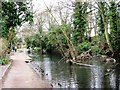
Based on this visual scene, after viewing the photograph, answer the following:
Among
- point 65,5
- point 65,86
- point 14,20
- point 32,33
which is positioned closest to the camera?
point 65,86

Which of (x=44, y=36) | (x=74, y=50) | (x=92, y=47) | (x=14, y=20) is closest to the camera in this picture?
(x=14, y=20)

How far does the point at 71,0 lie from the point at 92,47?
4.49 m

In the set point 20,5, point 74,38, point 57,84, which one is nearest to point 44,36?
point 74,38

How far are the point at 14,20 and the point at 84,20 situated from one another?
539 inches

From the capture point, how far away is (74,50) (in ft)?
68.8

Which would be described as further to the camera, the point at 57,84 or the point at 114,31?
the point at 114,31

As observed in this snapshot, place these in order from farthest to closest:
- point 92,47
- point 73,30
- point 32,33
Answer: point 32,33
point 73,30
point 92,47

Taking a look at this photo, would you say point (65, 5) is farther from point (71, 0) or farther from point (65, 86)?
point (65, 86)

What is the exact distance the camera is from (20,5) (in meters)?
15.0

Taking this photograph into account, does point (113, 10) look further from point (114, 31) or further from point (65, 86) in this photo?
point (65, 86)

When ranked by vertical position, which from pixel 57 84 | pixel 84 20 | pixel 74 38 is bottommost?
pixel 57 84

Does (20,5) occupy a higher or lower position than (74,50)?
higher

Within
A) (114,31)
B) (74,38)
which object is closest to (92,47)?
(114,31)

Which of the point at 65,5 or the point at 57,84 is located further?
the point at 65,5
